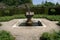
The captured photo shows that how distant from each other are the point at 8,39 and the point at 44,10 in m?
17.8

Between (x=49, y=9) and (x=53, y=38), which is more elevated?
(x=53, y=38)

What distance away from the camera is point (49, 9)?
24109 mm

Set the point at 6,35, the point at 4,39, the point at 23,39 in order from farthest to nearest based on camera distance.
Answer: the point at 23,39 → the point at 6,35 → the point at 4,39

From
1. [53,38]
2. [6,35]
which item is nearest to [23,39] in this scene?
[6,35]

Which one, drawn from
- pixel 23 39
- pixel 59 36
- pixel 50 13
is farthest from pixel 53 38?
pixel 50 13

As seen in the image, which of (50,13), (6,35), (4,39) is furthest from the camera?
(50,13)

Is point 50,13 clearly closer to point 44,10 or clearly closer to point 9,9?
point 44,10

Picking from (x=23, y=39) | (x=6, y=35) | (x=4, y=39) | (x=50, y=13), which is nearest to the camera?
(x=4, y=39)

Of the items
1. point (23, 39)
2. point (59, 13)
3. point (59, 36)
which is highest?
point (59, 36)

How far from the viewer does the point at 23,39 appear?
7.82 meters

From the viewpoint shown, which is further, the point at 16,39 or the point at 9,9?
the point at 9,9

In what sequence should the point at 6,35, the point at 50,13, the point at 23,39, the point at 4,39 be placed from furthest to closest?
the point at 50,13, the point at 23,39, the point at 6,35, the point at 4,39

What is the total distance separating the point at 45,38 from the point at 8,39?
1.53 m

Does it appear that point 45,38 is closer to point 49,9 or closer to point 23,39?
point 23,39
